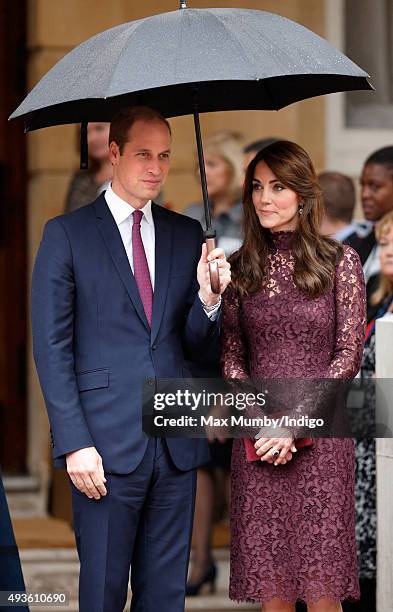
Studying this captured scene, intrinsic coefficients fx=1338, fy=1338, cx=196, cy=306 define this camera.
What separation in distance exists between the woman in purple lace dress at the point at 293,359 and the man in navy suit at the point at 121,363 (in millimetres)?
202

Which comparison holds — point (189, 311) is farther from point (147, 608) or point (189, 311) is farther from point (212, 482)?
point (212, 482)

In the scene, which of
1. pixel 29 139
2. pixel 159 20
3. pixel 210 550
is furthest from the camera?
pixel 29 139

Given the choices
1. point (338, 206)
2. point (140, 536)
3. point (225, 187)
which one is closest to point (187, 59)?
point (140, 536)

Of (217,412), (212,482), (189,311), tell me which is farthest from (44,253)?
(212,482)

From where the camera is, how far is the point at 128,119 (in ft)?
13.6

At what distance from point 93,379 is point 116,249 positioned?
0.41 m

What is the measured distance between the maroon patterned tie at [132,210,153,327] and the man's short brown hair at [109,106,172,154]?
0.24 metres

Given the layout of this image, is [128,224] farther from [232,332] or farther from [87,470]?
[87,470]

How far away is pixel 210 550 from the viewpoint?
20.2 feet

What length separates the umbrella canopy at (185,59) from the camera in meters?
3.80

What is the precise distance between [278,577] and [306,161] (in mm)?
1331

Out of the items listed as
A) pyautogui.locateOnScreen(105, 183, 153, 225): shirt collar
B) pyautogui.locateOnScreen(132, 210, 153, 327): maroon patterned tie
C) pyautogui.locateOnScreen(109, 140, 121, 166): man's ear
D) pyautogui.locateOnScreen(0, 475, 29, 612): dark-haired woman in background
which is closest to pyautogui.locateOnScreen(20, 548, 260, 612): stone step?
pyautogui.locateOnScreen(0, 475, 29, 612): dark-haired woman in background

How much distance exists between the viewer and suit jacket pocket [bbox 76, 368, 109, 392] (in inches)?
161

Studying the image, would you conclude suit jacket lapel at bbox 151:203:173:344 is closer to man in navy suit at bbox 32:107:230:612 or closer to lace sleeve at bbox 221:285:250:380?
man in navy suit at bbox 32:107:230:612
